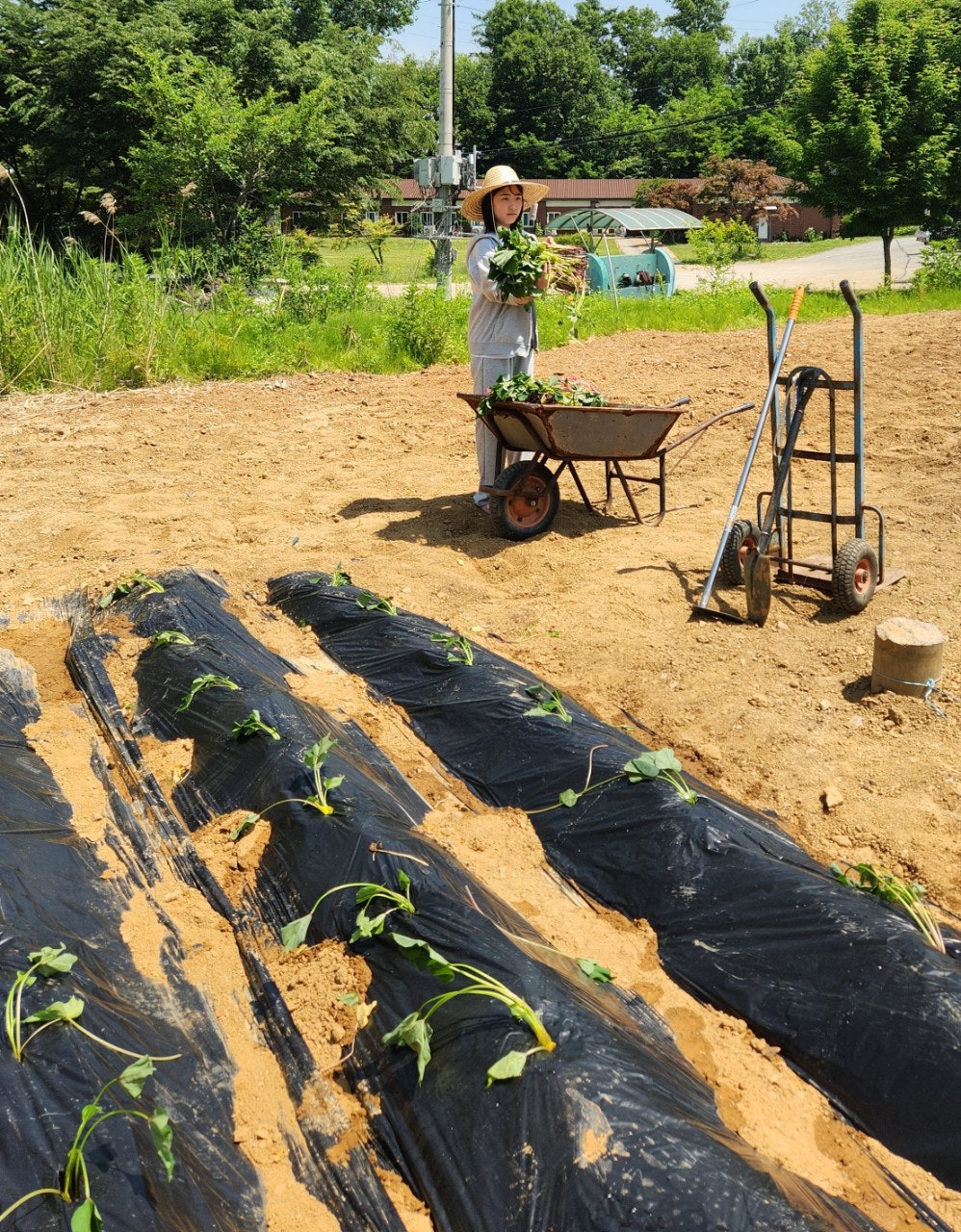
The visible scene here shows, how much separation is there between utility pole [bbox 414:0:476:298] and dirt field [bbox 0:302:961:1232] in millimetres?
7052

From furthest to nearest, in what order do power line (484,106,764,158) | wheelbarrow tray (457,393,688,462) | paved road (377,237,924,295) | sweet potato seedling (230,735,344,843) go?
power line (484,106,764,158)
paved road (377,237,924,295)
wheelbarrow tray (457,393,688,462)
sweet potato seedling (230,735,344,843)

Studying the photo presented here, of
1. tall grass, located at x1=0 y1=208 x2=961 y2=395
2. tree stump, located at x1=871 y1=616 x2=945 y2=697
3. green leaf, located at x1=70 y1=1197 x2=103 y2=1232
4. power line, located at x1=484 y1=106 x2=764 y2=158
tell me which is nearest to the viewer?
green leaf, located at x1=70 y1=1197 x2=103 y2=1232

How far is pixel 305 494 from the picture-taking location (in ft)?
25.2

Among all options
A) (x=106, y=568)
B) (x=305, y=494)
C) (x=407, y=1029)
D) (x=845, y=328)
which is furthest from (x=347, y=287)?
Result: (x=407, y=1029)

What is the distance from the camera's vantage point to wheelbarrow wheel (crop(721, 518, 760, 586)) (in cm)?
534

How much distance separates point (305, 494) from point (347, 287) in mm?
7176

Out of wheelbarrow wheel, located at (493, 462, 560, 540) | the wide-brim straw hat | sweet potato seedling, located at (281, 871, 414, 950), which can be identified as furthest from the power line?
sweet potato seedling, located at (281, 871, 414, 950)

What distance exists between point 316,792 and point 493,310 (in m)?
4.05

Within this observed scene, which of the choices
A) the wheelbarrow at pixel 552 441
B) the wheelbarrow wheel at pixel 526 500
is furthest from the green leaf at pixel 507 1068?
the wheelbarrow wheel at pixel 526 500

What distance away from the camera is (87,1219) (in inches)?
68.3

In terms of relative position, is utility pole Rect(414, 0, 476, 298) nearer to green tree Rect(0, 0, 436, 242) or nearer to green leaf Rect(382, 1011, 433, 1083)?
green tree Rect(0, 0, 436, 242)

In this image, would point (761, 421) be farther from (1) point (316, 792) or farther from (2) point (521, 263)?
(1) point (316, 792)

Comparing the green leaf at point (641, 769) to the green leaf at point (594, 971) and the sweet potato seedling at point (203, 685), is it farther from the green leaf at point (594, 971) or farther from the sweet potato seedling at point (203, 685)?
the sweet potato seedling at point (203, 685)

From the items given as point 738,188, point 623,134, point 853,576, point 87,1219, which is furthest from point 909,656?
point 623,134
